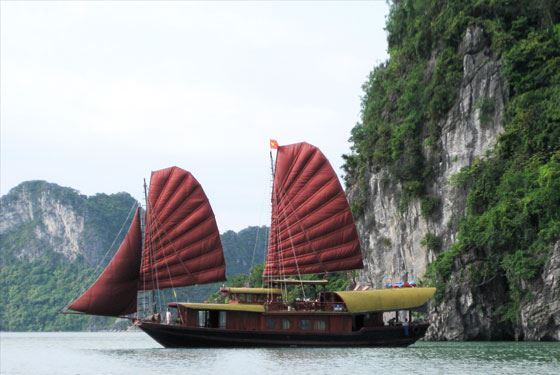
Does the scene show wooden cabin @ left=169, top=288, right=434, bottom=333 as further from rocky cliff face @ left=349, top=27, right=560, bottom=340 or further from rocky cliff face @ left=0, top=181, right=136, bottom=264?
rocky cliff face @ left=0, top=181, right=136, bottom=264

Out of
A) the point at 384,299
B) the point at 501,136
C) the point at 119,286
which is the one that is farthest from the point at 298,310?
the point at 501,136

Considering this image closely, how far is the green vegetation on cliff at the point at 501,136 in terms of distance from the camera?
38.0 meters

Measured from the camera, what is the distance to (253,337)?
108 ft

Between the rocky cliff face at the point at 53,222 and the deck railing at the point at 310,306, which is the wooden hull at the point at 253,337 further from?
the rocky cliff face at the point at 53,222

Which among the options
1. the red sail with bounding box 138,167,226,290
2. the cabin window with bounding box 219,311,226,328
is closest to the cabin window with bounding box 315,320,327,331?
the cabin window with bounding box 219,311,226,328

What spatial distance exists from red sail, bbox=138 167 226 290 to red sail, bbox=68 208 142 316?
41 cm

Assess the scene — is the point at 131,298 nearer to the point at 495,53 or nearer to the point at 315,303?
the point at 315,303

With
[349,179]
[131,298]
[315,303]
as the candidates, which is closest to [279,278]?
[315,303]

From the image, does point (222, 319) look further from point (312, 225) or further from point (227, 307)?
point (312, 225)

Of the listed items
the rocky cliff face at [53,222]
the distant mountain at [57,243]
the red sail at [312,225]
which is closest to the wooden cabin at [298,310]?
the red sail at [312,225]

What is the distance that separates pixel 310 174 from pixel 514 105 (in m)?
11.5

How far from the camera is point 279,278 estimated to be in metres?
36.7

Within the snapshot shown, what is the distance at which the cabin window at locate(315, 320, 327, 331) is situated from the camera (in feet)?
109

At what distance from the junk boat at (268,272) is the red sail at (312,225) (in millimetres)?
38
